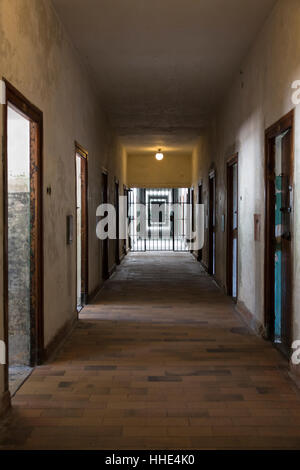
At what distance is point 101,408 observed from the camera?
3.03 m

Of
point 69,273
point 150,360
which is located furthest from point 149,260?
point 150,360

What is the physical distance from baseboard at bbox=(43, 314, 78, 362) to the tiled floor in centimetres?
8

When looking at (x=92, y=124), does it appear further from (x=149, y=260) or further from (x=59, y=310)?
(x=149, y=260)

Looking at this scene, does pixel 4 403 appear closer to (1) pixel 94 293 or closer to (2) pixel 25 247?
(2) pixel 25 247

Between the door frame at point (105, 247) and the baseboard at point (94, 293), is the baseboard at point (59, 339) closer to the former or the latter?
the baseboard at point (94, 293)

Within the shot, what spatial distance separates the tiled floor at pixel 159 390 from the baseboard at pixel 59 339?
0.08 metres

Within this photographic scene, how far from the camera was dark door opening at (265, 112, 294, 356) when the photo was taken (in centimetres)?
411

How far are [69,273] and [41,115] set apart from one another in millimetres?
1924

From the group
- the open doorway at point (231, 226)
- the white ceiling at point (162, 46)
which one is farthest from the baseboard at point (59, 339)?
the white ceiling at point (162, 46)

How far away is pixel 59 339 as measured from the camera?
4.51m

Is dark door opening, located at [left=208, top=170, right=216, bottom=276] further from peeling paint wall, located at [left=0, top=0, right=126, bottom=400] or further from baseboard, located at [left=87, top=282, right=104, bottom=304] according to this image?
peeling paint wall, located at [left=0, top=0, right=126, bottom=400]

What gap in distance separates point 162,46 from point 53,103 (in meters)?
1.82

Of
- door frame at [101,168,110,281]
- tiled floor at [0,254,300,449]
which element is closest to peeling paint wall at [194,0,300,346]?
tiled floor at [0,254,300,449]

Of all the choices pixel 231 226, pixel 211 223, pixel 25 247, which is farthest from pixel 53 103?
pixel 211 223
